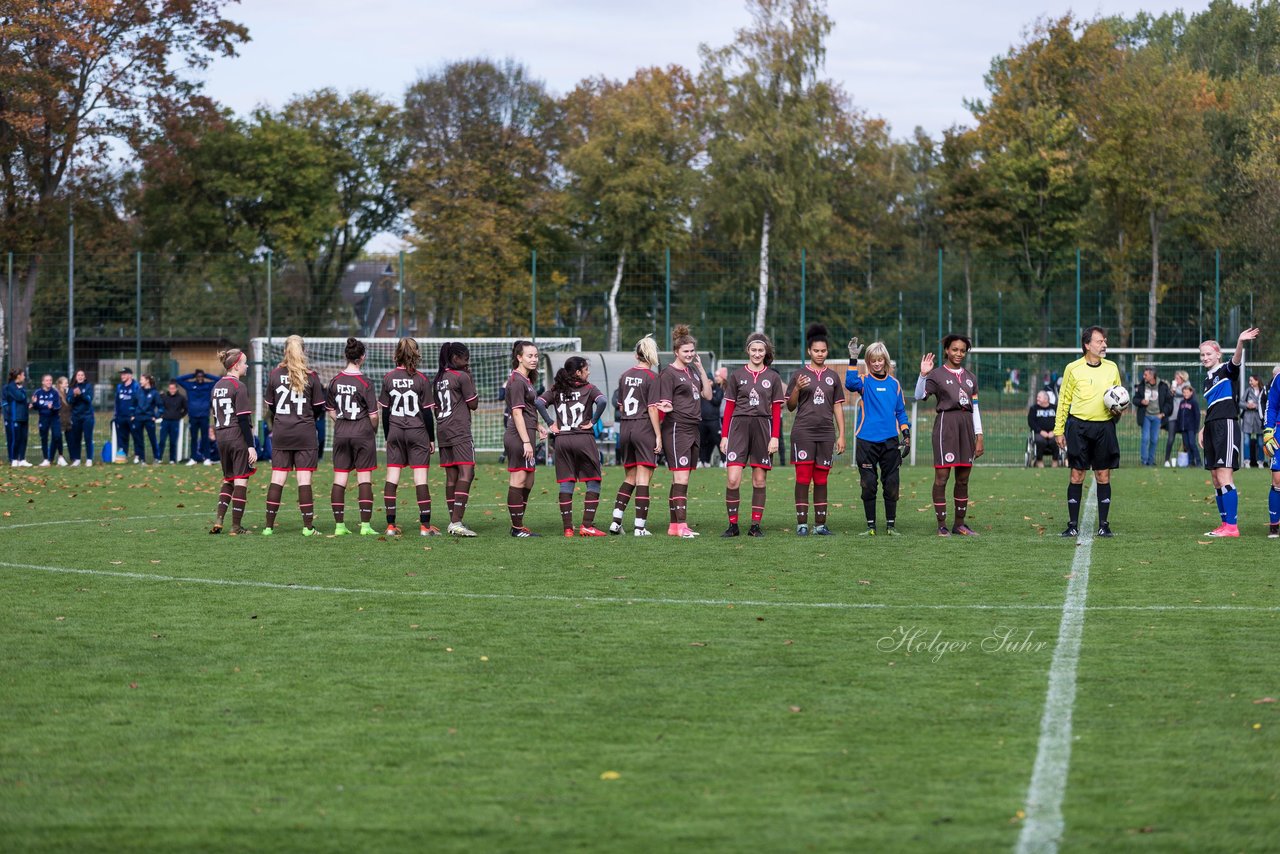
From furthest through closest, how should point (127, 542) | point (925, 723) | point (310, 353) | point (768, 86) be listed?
point (768, 86), point (310, 353), point (127, 542), point (925, 723)

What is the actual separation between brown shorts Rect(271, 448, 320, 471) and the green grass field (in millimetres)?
1352

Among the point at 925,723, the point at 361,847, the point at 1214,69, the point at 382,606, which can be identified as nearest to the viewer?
the point at 361,847

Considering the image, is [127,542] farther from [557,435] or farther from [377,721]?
[377,721]

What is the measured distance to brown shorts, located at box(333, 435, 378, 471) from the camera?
1418cm

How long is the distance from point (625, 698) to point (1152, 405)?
22380 millimetres

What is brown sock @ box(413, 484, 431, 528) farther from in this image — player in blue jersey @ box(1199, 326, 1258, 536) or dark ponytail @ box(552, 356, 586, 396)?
player in blue jersey @ box(1199, 326, 1258, 536)

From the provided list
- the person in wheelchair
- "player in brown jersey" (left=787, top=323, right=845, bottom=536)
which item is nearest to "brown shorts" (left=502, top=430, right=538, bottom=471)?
"player in brown jersey" (left=787, top=323, right=845, bottom=536)

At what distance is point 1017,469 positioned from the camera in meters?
26.3

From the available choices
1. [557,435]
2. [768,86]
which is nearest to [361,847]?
[557,435]

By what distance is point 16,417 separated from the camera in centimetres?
2681

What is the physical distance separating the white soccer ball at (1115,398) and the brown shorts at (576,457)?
482cm

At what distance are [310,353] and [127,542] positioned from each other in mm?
16378

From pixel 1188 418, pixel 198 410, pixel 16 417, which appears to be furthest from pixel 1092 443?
pixel 16 417

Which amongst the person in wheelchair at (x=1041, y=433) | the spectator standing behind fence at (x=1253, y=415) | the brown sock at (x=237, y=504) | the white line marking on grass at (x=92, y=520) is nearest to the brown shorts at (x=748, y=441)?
the brown sock at (x=237, y=504)
